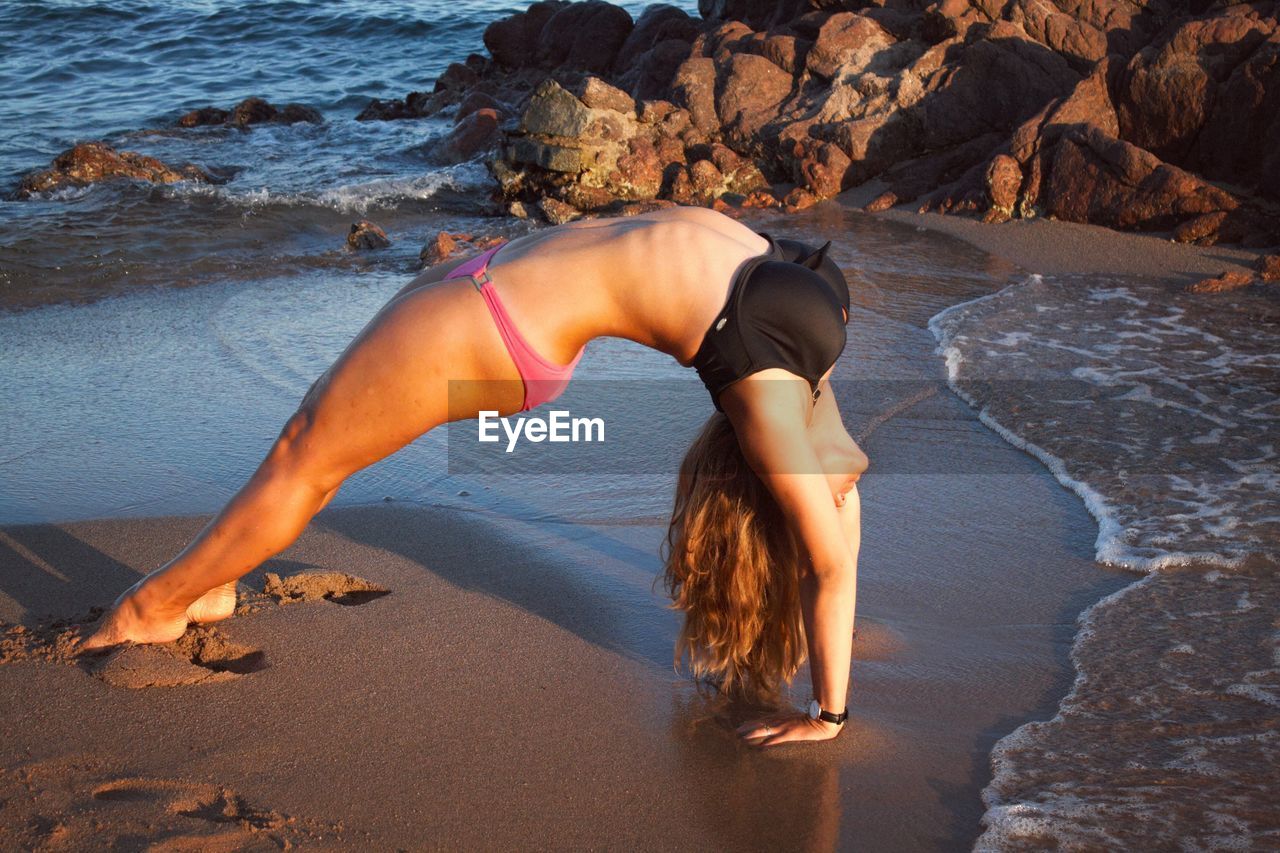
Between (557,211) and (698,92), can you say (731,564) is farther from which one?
(698,92)

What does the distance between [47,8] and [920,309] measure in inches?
877

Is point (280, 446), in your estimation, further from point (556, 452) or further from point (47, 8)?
point (47, 8)

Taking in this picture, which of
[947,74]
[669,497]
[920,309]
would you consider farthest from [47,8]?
[669,497]

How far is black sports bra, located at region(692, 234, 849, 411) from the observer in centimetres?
266

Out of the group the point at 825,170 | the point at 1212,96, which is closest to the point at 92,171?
the point at 825,170

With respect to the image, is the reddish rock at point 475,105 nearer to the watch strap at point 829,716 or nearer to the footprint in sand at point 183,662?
the footprint in sand at point 183,662

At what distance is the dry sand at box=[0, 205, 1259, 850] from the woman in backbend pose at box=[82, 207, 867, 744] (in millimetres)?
253

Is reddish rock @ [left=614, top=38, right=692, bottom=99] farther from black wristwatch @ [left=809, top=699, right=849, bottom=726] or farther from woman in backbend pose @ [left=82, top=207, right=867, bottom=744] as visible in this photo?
black wristwatch @ [left=809, top=699, right=849, bottom=726]

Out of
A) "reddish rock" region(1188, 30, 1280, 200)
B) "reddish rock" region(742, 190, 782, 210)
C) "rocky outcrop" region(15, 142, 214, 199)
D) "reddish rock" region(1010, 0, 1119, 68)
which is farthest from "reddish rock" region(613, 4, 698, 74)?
"reddish rock" region(1188, 30, 1280, 200)

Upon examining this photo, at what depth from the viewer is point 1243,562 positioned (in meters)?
3.98

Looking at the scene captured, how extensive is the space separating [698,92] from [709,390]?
969cm

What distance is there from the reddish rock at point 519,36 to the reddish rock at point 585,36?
265mm

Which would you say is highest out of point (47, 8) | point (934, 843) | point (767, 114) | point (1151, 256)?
point (47, 8)

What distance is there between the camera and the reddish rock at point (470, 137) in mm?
14406
